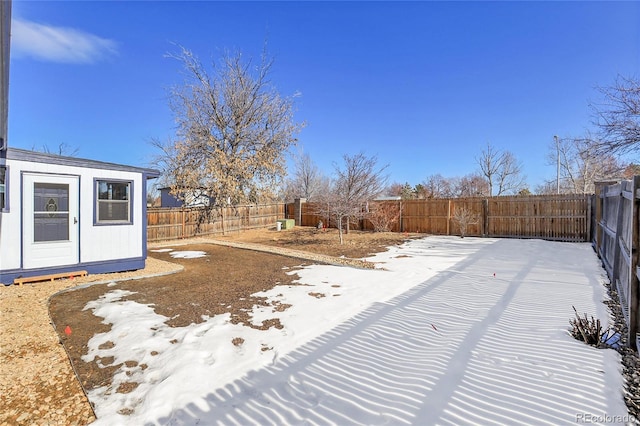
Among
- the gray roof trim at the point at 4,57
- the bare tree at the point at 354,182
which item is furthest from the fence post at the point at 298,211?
the gray roof trim at the point at 4,57

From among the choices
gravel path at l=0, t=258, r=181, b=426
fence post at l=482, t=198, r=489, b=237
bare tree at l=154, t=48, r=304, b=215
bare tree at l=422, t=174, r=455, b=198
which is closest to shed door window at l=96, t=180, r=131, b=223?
gravel path at l=0, t=258, r=181, b=426

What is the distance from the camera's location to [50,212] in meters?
5.99

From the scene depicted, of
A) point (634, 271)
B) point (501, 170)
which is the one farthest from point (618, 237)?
point (501, 170)

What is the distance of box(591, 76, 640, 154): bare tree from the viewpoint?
867 centimetres

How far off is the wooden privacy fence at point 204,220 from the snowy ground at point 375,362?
883 centimetres

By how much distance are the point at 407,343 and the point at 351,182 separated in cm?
851

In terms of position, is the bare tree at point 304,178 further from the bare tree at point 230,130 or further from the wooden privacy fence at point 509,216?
the wooden privacy fence at point 509,216

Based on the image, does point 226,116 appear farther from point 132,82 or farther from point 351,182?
point 351,182

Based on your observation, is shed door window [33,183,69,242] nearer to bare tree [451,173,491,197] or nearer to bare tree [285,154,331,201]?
bare tree [285,154,331,201]

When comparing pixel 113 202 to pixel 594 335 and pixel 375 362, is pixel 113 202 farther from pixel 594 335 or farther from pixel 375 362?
pixel 594 335

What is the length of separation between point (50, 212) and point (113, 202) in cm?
112

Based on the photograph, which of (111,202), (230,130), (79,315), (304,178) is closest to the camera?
(79,315)

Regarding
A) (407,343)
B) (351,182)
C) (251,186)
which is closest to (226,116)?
(251,186)

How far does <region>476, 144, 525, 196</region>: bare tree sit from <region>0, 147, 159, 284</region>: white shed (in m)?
30.2
